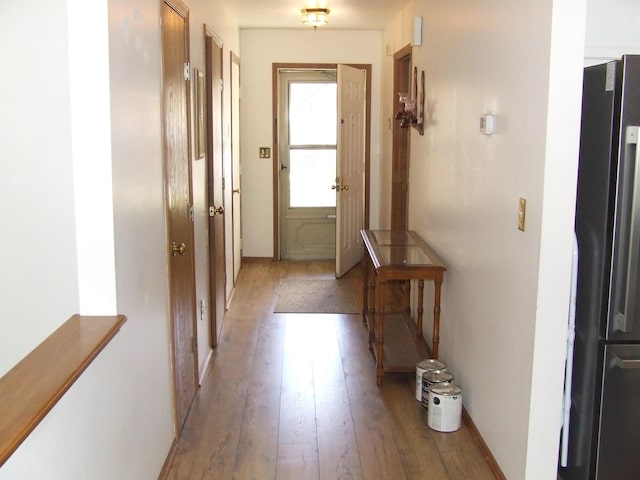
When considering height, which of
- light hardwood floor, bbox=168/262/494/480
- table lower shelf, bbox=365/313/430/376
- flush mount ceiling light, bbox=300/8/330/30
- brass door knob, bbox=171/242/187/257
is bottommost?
light hardwood floor, bbox=168/262/494/480

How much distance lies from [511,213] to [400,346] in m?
1.91

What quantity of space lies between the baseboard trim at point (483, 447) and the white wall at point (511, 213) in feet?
0.16

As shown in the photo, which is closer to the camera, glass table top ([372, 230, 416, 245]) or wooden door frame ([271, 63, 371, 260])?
glass table top ([372, 230, 416, 245])

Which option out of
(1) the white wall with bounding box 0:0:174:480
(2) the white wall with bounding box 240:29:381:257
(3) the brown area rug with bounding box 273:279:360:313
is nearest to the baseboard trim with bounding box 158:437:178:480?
(1) the white wall with bounding box 0:0:174:480

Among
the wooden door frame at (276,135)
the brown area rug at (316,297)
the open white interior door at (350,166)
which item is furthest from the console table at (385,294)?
the wooden door frame at (276,135)

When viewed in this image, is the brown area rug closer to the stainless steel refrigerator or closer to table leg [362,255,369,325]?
table leg [362,255,369,325]

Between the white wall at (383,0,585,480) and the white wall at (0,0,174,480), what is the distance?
1479 mm

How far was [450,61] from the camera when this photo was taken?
13.4ft

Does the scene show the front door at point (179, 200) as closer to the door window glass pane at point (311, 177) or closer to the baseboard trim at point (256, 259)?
the baseboard trim at point (256, 259)

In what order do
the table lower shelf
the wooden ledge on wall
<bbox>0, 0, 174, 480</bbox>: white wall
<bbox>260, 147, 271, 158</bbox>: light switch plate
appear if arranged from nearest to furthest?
1. the wooden ledge on wall
2. <bbox>0, 0, 174, 480</bbox>: white wall
3. the table lower shelf
4. <bbox>260, 147, 271, 158</bbox>: light switch plate

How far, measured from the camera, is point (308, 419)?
12.1ft

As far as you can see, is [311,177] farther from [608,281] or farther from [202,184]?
[608,281]

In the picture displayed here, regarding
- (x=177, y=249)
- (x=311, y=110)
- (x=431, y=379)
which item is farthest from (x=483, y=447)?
(x=311, y=110)

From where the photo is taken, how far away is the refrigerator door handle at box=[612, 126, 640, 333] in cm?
249
